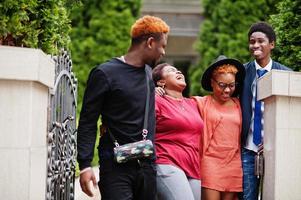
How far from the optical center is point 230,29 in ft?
48.2

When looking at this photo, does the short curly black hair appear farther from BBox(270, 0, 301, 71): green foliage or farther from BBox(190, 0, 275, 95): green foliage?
BBox(190, 0, 275, 95): green foliage

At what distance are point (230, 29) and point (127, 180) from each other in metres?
11.0

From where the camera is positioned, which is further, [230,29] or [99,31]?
[230,29]

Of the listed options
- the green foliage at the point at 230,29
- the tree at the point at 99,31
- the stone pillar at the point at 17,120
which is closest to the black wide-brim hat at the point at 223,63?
the stone pillar at the point at 17,120

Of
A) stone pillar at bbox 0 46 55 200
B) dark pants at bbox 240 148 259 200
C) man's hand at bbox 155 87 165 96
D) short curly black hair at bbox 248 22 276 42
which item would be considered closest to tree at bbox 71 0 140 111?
short curly black hair at bbox 248 22 276 42

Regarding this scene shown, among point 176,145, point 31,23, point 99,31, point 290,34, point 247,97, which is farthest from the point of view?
point 99,31

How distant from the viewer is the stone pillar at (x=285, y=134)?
4.75 m

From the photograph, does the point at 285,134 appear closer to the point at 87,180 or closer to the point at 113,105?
the point at 113,105

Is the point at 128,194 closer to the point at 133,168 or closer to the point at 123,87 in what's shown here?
the point at 133,168

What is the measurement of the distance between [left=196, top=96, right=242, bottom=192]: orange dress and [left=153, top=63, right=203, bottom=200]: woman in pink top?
0.14 m

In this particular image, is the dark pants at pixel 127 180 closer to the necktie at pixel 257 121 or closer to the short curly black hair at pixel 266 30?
the necktie at pixel 257 121

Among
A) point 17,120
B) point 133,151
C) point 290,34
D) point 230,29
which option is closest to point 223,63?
point 290,34

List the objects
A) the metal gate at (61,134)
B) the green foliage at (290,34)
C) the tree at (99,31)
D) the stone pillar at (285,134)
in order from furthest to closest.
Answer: the tree at (99,31) < the green foliage at (290,34) < the stone pillar at (285,134) < the metal gate at (61,134)

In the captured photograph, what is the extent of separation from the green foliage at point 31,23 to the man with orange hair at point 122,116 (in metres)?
0.55
